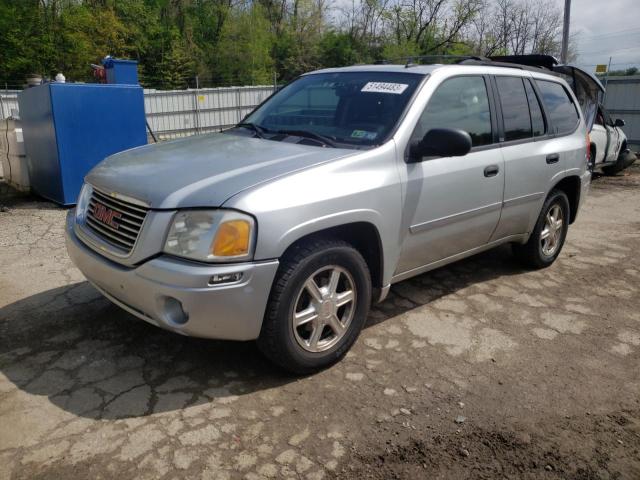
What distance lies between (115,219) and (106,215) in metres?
0.12

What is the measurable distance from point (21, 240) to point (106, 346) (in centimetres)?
297

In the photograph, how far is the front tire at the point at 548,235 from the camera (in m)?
4.86

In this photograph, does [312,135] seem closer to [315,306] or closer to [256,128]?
[256,128]

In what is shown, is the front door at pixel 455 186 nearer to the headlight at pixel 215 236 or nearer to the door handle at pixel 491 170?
the door handle at pixel 491 170

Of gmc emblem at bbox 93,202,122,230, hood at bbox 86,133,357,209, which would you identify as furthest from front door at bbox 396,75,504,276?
gmc emblem at bbox 93,202,122,230

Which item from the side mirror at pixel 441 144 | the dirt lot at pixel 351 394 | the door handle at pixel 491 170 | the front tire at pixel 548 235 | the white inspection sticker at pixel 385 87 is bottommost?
the dirt lot at pixel 351 394

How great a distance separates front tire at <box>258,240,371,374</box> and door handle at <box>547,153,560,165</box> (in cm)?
232

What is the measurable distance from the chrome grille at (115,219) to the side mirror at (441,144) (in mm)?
1688

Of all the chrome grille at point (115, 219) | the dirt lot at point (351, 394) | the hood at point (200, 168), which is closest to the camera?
the dirt lot at point (351, 394)

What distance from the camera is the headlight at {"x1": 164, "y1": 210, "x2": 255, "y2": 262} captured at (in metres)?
2.62

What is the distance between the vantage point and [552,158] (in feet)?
15.3

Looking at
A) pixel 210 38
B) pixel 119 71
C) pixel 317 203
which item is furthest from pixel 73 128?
pixel 210 38

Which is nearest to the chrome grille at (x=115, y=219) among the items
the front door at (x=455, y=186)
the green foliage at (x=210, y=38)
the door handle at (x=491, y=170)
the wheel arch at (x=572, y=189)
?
the front door at (x=455, y=186)

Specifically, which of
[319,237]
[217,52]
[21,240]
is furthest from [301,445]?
[217,52]
